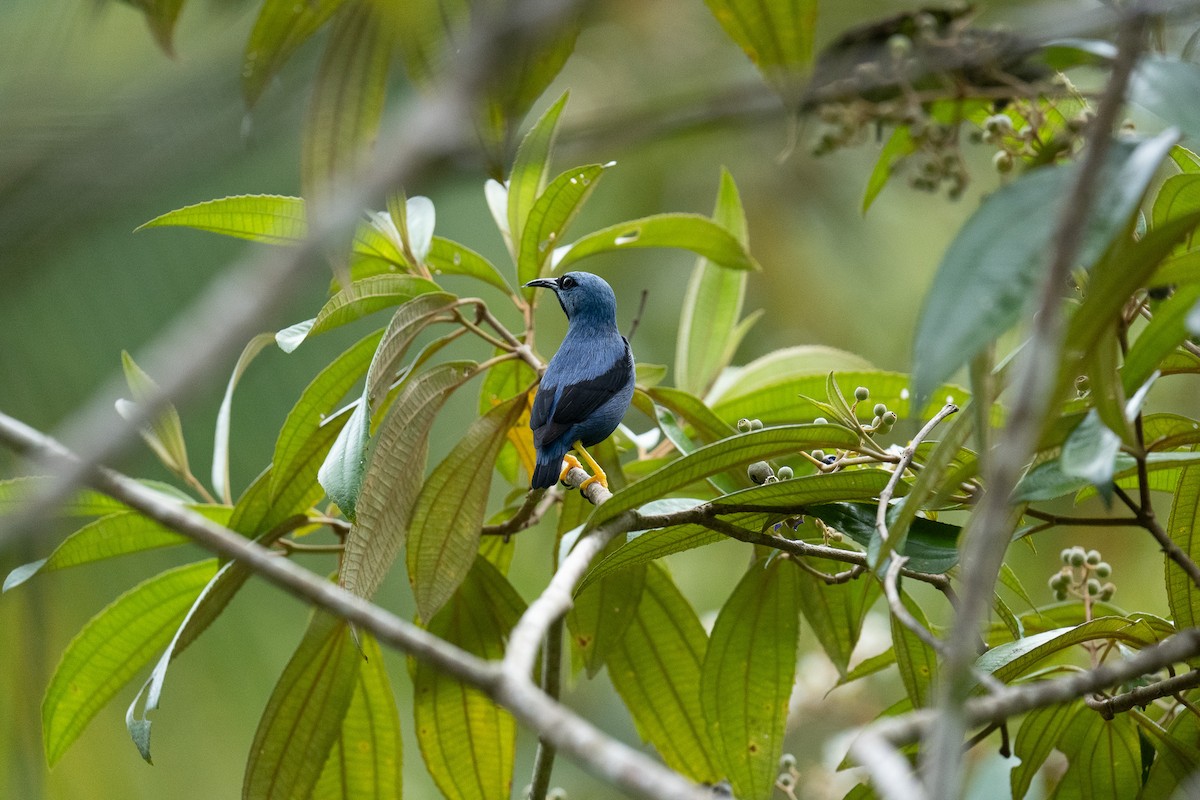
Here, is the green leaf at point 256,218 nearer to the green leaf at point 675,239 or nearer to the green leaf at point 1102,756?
the green leaf at point 675,239

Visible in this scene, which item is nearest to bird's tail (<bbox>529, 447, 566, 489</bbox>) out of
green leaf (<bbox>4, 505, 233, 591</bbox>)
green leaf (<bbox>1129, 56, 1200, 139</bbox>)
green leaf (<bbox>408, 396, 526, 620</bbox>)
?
green leaf (<bbox>408, 396, 526, 620</bbox>)

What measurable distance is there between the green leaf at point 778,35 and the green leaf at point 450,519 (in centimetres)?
95

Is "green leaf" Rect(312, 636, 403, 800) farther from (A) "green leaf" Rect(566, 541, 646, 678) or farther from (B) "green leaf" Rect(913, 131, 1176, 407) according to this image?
(B) "green leaf" Rect(913, 131, 1176, 407)

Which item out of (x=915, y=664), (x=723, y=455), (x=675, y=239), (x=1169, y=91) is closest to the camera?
(x=1169, y=91)

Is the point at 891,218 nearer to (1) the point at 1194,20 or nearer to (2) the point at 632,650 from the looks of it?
(1) the point at 1194,20

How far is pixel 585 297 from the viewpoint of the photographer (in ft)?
10.5

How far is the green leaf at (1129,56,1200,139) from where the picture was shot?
1.37 m

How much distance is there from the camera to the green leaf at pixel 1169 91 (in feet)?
4.50

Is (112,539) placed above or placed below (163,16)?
below

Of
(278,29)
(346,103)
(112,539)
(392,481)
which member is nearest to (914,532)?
(392,481)

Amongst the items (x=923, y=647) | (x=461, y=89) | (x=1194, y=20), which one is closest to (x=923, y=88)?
(x=1194, y=20)

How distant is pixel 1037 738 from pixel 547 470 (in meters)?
1.13

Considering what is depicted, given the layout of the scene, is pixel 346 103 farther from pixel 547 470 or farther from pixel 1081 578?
pixel 1081 578

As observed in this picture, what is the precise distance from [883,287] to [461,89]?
6149 mm
